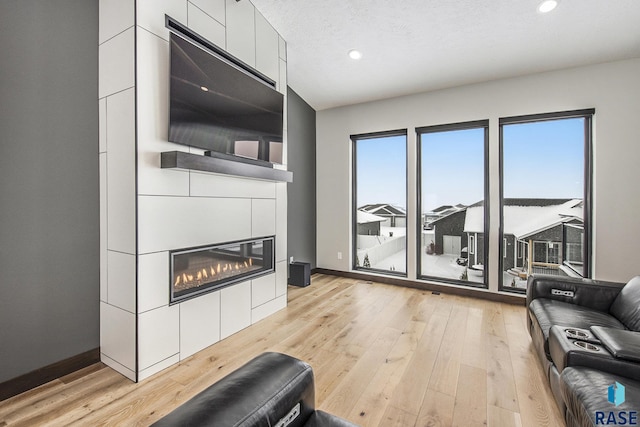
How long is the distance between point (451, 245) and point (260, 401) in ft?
12.9

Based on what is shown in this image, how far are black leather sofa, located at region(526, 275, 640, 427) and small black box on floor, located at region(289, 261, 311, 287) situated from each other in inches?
107

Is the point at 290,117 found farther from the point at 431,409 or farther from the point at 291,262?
the point at 431,409

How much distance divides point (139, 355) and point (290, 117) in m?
3.63

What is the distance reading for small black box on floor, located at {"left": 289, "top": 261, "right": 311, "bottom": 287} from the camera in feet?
14.4

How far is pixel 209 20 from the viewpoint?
8.57 feet

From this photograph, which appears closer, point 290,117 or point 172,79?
point 172,79

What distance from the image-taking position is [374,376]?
2.17m

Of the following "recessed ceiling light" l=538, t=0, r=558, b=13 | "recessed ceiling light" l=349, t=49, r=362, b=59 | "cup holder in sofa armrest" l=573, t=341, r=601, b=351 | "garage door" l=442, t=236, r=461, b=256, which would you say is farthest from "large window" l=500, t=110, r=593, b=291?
"cup holder in sofa armrest" l=573, t=341, r=601, b=351

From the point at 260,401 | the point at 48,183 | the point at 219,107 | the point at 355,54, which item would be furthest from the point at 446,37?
the point at 48,183

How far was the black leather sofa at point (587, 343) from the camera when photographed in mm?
1266

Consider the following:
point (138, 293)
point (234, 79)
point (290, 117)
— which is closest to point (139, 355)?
point (138, 293)

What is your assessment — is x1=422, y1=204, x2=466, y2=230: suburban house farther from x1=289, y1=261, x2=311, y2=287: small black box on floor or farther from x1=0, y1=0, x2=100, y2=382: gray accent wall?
x1=0, y1=0, x2=100, y2=382: gray accent wall

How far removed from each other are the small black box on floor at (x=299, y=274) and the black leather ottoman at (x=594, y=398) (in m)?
3.21

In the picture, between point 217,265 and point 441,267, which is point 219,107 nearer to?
point 217,265
